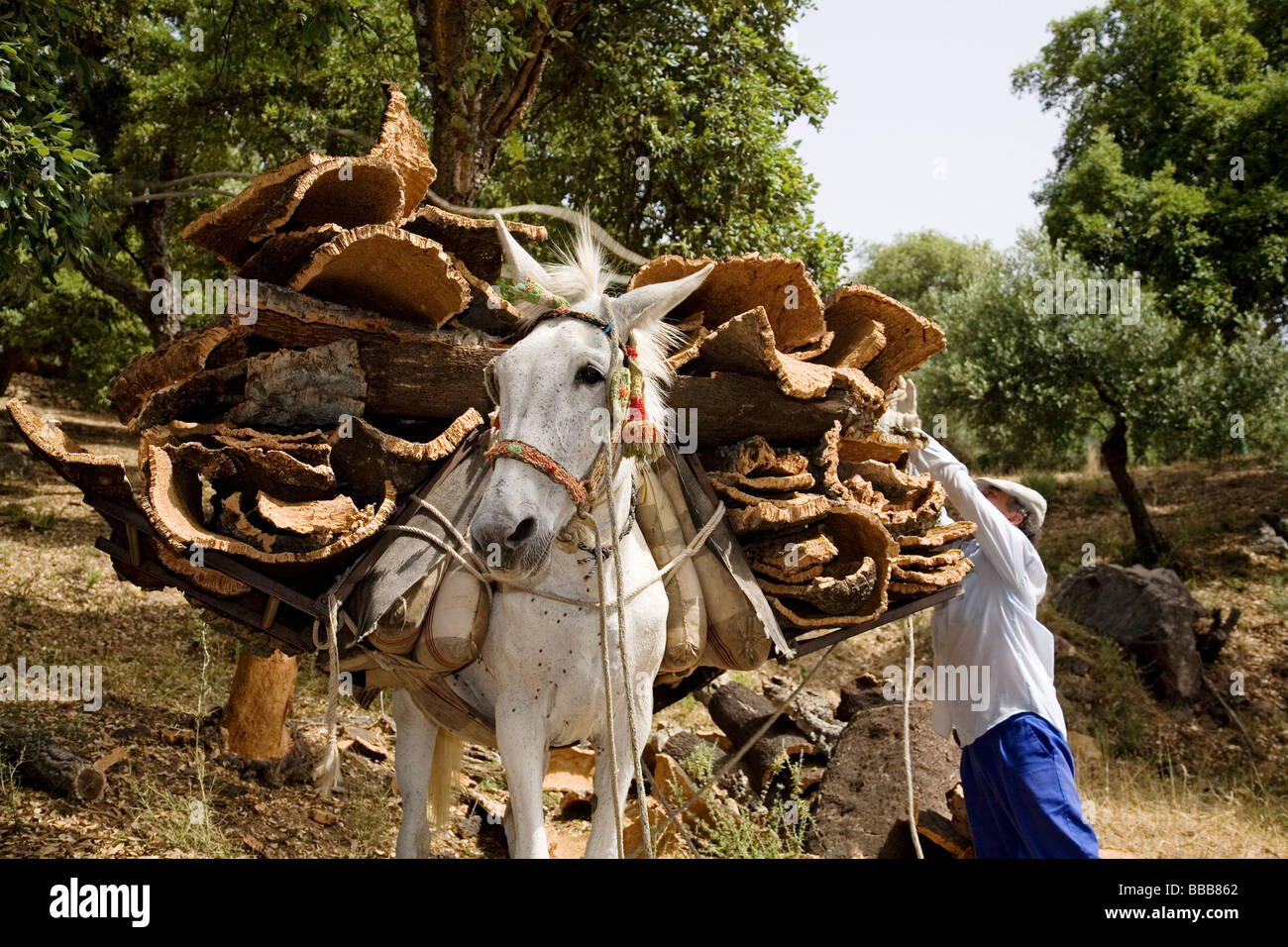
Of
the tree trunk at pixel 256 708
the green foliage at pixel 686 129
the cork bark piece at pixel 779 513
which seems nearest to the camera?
the cork bark piece at pixel 779 513

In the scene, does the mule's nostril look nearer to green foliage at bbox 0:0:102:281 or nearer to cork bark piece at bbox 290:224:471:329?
cork bark piece at bbox 290:224:471:329

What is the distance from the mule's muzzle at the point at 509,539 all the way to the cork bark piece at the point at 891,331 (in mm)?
2065

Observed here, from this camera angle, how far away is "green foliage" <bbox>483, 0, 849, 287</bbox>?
911cm

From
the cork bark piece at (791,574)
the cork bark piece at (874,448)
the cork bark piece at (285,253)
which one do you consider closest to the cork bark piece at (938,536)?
the cork bark piece at (874,448)

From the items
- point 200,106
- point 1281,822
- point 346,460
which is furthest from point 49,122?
point 1281,822

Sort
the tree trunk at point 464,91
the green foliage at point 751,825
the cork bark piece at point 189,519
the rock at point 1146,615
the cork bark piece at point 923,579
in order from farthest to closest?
1. the rock at point 1146,615
2. the tree trunk at point 464,91
3. the green foliage at point 751,825
4. the cork bark piece at point 923,579
5. the cork bark piece at point 189,519

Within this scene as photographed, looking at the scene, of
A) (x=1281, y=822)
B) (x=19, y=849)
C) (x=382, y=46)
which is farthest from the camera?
(x=382, y=46)

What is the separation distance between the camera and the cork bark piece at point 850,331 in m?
4.12

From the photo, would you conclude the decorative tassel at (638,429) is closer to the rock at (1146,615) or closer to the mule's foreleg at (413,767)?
the mule's foreleg at (413,767)

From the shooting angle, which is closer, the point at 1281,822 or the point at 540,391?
the point at 540,391

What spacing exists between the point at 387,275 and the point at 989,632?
3154 millimetres

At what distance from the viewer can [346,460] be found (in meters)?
3.39

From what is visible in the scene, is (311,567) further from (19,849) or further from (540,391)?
(19,849)
